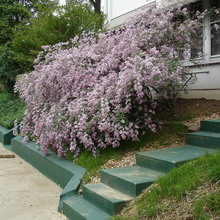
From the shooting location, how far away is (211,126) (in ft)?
20.3

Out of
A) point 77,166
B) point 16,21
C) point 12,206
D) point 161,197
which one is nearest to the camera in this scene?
point 161,197

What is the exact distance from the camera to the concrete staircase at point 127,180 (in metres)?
4.45

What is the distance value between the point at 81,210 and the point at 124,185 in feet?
2.14

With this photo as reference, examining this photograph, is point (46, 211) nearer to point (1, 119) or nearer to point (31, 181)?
point (31, 181)

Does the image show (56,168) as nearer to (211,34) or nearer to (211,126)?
(211,126)

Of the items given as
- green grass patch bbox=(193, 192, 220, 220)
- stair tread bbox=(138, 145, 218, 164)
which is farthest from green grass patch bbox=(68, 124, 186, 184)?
green grass patch bbox=(193, 192, 220, 220)

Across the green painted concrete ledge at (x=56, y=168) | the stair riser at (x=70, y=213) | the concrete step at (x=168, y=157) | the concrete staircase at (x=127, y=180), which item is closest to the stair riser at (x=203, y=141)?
the concrete staircase at (x=127, y=180)

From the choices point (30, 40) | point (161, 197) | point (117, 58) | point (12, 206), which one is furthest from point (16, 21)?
point (161, 197)

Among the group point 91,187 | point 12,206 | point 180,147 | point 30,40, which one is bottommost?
point 12,206

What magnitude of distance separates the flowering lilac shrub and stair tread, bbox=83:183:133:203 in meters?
1.06

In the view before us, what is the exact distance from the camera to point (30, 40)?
13.1m

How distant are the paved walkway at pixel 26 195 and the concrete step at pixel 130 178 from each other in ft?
2.80

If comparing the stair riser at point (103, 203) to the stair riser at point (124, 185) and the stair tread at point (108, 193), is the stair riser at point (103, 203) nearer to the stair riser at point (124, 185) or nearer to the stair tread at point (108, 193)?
the stair tread at point (108, 193)

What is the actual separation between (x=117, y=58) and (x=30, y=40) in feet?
22.8
